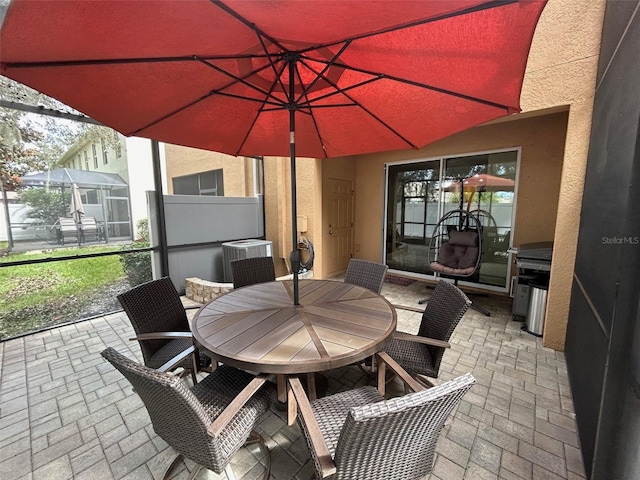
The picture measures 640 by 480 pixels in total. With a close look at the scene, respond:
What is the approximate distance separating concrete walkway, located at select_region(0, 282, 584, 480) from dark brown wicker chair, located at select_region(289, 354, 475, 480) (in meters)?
0.62

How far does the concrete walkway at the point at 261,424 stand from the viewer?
1495mm

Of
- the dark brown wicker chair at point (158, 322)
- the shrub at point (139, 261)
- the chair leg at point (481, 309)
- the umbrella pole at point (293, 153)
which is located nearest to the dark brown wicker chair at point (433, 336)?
the umbrella pole at point (293, 153)

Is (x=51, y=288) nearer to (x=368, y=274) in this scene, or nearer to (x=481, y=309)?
(x=368, y=274)

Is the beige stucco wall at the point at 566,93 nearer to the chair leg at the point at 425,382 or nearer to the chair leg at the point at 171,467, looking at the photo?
the chair leg at the point at 425,382

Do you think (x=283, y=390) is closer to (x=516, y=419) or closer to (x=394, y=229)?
(x=516, y=419)

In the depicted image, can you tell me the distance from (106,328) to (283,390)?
2925 mm

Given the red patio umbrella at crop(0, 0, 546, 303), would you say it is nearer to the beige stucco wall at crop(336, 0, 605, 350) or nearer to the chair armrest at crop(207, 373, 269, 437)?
the chair armrest at crop(207, 373, 269, 437)

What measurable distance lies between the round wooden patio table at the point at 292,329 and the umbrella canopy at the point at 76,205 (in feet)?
9.02

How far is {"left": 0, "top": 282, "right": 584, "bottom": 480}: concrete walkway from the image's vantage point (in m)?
1.50

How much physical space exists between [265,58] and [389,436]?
76.5 inches

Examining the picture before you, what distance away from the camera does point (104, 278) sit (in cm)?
376

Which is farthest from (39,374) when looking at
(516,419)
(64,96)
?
(516,419)

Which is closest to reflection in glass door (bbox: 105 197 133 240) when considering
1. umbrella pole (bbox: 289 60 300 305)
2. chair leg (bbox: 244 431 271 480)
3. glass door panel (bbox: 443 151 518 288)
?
umbrella pole (bbox: 289 60 300 305)

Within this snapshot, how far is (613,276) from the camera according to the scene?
1344 millimetres
